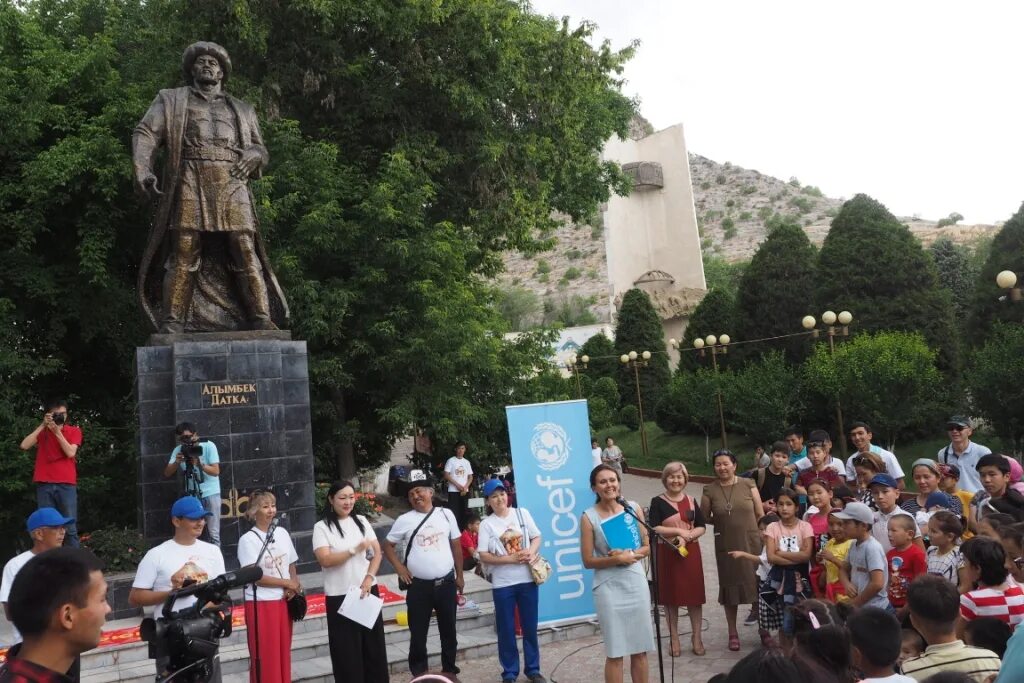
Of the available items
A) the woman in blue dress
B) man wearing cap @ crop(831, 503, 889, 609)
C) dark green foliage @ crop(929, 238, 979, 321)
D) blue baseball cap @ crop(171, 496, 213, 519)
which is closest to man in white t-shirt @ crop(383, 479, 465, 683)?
the woman in blue dress

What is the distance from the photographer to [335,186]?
52.7ft

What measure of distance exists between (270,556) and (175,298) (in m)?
5.12

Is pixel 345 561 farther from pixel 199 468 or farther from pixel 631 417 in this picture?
pixel 631 417

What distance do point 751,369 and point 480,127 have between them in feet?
36.8

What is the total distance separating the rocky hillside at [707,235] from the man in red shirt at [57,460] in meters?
63.8

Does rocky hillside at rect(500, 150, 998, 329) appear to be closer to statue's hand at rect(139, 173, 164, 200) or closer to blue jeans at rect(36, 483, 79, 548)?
statue's hand at rect(139, 173, 164, 200)

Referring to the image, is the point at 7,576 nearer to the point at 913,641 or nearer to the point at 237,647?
the point at 237,647

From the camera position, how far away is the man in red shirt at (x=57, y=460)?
8.68 m

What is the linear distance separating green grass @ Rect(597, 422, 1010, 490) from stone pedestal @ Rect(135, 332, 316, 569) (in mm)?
13930

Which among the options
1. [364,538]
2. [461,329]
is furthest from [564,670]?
[461,329]

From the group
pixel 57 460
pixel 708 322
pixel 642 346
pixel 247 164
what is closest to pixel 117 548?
pixel 57 460

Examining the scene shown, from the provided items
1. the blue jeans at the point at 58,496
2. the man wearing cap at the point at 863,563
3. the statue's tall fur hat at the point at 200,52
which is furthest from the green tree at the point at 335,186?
the man wearing cap at the point at 863,563

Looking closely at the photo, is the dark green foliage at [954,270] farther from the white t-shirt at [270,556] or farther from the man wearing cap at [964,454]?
the white t-shirt at [270,556]

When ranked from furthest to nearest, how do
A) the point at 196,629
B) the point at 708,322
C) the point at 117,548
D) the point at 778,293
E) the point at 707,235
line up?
the point at 707,235, the point at 708,322, the point at 778,293, the point at 117,548, the point at 196,629
